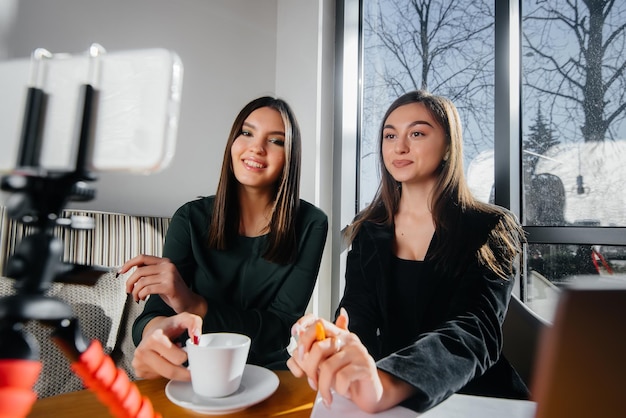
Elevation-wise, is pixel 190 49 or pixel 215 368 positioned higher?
pixel 190 49

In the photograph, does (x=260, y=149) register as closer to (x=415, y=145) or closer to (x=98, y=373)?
(x=415, y=145)

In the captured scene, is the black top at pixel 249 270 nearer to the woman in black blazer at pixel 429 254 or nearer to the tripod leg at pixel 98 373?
the woman in black blazer at pixel 429 254

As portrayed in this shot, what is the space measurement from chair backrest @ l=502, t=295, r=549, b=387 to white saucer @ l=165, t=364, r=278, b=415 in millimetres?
691

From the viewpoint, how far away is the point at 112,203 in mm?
1544

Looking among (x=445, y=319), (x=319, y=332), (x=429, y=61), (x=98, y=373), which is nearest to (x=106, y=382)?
(x=98, y=373)

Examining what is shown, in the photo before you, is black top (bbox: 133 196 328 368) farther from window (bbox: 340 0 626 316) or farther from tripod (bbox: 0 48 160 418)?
window (bbox: 340 0 626 316)

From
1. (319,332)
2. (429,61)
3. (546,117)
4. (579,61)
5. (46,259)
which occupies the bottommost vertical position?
(319,332)

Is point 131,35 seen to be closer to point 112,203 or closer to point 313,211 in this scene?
point 112,203

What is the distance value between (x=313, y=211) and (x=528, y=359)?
73cm

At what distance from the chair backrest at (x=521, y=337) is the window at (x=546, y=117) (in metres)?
0.52

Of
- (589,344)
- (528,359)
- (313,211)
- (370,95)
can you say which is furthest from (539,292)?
(589,344)

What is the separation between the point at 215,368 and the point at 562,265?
1.58 meters

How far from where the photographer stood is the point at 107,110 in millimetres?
312

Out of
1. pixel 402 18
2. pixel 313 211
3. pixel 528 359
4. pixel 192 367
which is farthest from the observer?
pixel 402 18
